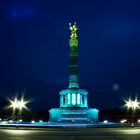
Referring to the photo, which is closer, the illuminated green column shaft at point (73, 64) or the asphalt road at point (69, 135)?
the asphalt road at point (69, 135)

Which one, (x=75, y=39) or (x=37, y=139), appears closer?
(x=37, y=139)

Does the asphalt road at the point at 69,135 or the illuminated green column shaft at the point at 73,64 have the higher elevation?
the illuminated green column shaft at the point at 73,64

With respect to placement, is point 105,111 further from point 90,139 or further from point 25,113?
point 90,139

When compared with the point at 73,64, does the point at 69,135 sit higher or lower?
lower

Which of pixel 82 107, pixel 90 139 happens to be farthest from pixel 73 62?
pixel 90 139

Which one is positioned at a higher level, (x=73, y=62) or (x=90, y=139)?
(x=73, y=62)

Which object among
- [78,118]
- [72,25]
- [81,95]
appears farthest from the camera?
[72,25]

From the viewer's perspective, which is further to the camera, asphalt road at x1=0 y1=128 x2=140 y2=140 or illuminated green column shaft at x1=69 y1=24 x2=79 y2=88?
illuminated green column shaft at x1=69 y1=24 x2=79 y2=88

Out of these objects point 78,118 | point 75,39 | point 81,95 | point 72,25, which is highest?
point 72,25

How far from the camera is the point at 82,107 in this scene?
65.6 m

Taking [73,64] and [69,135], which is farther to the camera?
[73,64]

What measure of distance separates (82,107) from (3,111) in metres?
32.0

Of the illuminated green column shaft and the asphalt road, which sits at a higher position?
the illuminated green column shaft

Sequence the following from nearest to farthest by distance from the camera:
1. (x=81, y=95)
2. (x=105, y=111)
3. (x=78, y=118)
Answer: (x=78, y=118)
(x=81, y=95)
(x=105, y=111)
